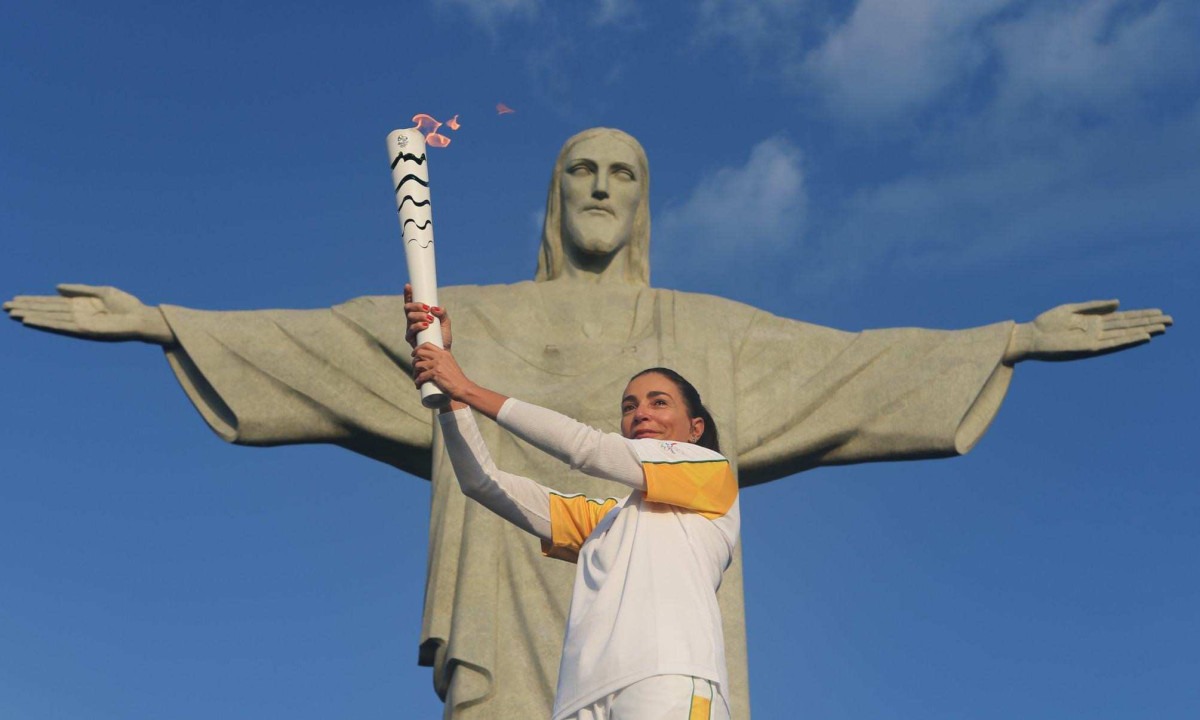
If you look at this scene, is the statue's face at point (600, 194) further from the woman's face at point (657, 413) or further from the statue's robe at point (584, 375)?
the woman's face at point (657, 413)

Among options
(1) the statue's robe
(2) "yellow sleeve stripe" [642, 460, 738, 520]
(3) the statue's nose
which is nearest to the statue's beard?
(3) the statue's nose

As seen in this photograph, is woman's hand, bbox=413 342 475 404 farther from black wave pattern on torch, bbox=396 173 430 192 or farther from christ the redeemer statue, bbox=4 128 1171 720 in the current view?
christ the redeemer statue, bbox=4 128 1171 720

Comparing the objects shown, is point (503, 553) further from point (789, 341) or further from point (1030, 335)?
point (1030, 335)

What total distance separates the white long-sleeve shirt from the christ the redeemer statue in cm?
381

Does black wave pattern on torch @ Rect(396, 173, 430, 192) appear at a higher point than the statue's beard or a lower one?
lower

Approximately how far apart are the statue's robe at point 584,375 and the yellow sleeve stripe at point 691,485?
407cm

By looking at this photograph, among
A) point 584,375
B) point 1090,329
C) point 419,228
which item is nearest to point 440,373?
point 419,228

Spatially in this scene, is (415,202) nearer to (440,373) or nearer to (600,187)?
(440,373)

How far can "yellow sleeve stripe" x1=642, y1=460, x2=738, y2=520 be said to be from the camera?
778cm

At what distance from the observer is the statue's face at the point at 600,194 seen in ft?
43.8

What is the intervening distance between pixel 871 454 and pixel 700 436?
4.67m

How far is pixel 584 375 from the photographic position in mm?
12523

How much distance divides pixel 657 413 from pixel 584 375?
4.39 metres

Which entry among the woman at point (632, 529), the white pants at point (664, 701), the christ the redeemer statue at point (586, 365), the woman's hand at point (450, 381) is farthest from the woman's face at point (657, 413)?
the christ the redeemer statue at point (586, 365)
